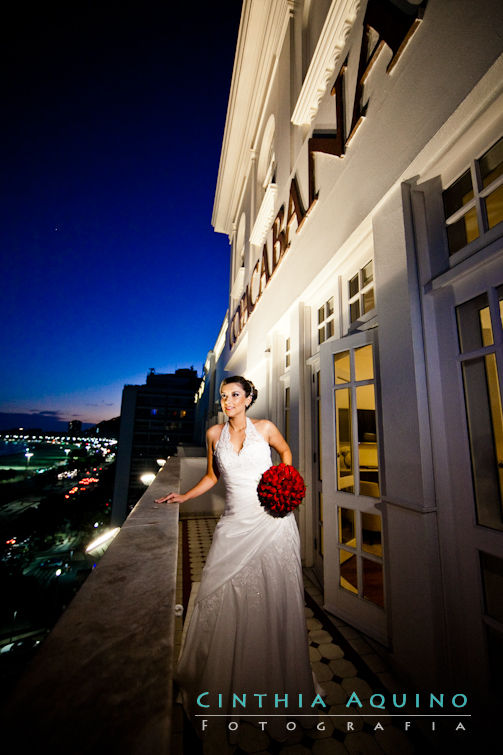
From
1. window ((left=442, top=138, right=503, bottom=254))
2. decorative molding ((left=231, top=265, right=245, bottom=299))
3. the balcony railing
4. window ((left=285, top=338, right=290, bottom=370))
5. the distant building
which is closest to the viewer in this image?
the balcony railing

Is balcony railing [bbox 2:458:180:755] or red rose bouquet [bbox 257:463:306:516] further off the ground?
red rose bouquet [bbox 257:463:306:516]

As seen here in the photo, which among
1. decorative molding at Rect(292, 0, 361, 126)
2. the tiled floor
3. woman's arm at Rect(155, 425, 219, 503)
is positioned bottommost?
the tiled floor

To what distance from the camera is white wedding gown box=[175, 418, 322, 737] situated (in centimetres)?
191

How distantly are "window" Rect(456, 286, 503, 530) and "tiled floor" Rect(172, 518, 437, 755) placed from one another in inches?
60.8

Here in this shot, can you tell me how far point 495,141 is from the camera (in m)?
1.94

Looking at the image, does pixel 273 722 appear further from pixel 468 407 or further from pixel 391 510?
pixel 468 407

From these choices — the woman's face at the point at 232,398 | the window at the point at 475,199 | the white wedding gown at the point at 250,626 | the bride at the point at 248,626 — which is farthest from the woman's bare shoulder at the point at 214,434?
the window at the point at 475,199

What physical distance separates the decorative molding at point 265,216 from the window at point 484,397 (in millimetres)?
5215

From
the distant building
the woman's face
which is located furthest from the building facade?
the distant building

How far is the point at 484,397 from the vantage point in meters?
2.01

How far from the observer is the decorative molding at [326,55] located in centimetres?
337

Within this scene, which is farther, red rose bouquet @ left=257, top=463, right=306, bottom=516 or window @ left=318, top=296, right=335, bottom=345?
window @ left=318, top=296, right=335, bottom=345

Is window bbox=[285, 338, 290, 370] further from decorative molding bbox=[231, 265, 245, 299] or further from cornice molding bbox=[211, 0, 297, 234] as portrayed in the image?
cornice molding bbox=[211, 0, 297, 234]

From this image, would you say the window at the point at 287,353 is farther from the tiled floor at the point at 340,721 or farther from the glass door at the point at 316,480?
the tiled floor at the point at 340,721
